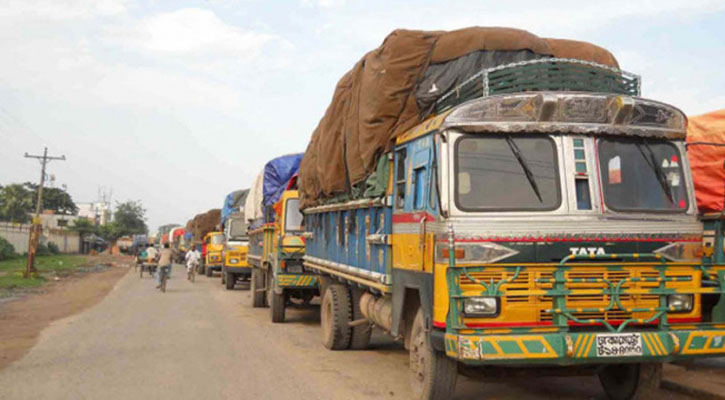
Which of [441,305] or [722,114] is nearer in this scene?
[441,305]

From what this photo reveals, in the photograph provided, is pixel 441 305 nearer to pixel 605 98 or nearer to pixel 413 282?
pixel 413 282

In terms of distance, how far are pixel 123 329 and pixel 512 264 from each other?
29.8 ft

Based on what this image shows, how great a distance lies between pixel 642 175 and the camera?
6164 mm

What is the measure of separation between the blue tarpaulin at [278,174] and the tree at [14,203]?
228 feet

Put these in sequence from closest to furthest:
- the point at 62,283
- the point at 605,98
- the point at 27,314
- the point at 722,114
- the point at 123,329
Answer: the point at 605,98, the point at 722,114, the point at 123,329, the point at 27,314, the point at 62,283

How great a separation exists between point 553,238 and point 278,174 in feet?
37.9

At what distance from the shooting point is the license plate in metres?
5.44

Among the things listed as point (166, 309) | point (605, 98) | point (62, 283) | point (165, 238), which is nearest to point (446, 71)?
point (605, 98)

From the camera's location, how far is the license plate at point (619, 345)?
5.44 metres

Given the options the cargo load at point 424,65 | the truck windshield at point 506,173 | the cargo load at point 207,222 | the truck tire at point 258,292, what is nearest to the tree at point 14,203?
the cargo load at point 207,222

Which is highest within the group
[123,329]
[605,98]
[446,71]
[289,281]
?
[446,71]

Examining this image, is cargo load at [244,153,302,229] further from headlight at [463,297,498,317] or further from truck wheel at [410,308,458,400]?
headlight at [463,297,498,317]

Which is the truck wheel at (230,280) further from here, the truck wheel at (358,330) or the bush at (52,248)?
the bush at (52,248)

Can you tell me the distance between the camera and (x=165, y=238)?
7331 cm
